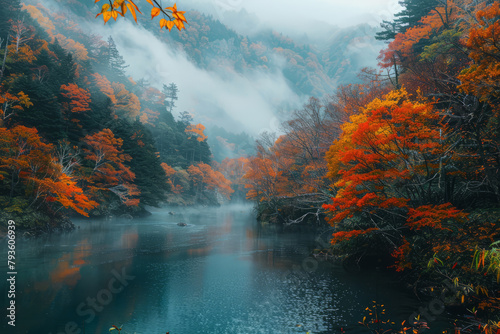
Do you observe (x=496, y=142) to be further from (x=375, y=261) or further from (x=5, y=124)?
(x=5, y=124)

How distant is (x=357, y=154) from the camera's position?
14367mm

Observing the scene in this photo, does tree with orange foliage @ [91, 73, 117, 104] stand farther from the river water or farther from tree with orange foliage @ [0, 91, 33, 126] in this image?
the river water

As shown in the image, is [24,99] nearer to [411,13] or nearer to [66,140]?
[66,140]

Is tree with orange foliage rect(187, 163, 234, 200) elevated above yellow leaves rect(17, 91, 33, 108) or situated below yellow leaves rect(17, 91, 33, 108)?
below

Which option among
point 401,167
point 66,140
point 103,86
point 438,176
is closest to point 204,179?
point 103,86

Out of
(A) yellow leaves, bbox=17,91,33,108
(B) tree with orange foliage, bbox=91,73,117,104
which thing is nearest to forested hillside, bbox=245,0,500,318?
(A) yellow leaves, bbox=17,91,33,108

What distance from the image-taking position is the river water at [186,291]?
10.5 meters

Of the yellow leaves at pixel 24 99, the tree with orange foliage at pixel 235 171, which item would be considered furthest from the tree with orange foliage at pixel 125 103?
the tree with orange foliage at pixel 235 171

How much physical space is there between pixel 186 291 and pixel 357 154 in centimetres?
1055

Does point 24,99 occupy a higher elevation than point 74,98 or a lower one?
lower

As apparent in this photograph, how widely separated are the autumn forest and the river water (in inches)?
80.8

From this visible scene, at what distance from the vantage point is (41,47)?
131 ft

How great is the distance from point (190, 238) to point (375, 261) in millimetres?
16051

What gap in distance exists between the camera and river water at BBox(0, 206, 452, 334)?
10.5 meters
